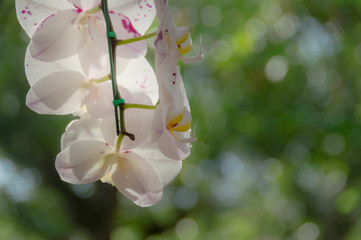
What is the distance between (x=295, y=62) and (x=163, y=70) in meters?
2.27

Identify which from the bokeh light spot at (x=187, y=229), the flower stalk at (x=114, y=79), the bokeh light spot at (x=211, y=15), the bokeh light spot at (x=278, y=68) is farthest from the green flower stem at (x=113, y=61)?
the bokeh light spot at (x=187, y=229)

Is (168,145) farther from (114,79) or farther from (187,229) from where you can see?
(187,229)

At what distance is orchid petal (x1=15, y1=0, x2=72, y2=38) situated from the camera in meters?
0.36

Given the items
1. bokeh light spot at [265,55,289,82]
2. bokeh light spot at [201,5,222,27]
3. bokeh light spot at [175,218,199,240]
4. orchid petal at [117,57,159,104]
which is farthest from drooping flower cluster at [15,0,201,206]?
bokeh light spot at [175,218,199,240]

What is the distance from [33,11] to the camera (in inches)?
14.3

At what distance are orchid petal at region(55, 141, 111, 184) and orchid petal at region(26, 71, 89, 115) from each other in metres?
0.03

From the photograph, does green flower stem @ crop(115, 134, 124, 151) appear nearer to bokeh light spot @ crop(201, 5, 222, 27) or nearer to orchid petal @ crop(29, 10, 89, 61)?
orchid petal @ crop(29, 10, 89, 61)

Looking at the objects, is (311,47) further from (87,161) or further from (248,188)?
(87,161)

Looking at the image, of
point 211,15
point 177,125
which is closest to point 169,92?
point 177,125

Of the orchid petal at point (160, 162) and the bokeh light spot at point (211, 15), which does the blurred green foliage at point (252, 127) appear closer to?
the bokeh light spot at point (211, 15)

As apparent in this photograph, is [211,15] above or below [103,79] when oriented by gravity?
below

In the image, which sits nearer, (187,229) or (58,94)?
(58,94)

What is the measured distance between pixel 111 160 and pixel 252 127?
218 cm

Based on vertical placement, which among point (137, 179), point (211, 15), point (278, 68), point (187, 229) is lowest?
point (187, 229)
